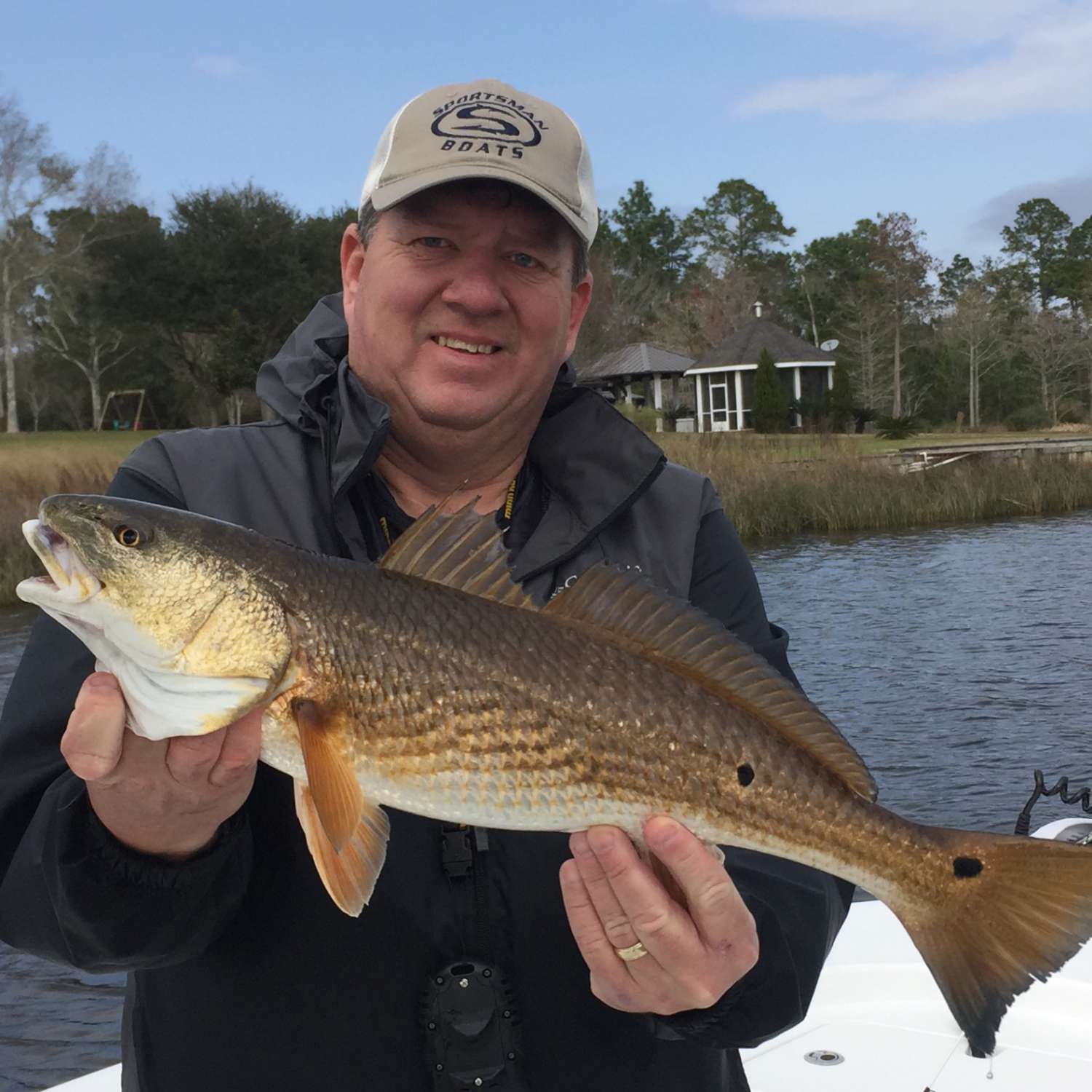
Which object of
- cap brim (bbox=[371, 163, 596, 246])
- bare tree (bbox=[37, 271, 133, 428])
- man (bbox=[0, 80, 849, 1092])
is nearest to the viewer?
man (bbox=[0, 80, 849, 1092])

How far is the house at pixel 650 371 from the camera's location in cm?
5728

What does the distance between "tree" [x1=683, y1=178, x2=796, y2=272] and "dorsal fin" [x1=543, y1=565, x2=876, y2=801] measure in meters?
84.0

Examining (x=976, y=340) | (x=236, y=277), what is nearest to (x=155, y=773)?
(x=236, y=277)

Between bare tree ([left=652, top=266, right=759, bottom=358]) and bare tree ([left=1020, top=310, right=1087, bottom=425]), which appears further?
bare tree ([left=652, top=266, right=759, bottom=358])

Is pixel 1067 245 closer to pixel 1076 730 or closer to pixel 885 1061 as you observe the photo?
pixel 1076 730

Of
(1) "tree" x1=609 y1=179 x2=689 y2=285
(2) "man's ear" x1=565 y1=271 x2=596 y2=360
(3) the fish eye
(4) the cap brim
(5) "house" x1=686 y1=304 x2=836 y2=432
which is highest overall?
(1) "tree" x1=609 y1=179 x2=689 y2=285

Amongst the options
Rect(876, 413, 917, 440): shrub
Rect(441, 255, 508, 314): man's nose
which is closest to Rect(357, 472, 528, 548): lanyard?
Rect(441, 255, 508, 314): man's nose

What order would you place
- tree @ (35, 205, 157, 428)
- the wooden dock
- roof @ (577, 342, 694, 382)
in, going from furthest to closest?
roof @ (577, 342, 694, 382)
tree @ (35, 205, 157, 428)
the wooden dock

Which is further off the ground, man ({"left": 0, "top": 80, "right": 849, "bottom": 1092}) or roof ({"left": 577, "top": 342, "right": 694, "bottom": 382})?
roof ({"left": 577, "top": 342, "right": 694, "bottom": 382})

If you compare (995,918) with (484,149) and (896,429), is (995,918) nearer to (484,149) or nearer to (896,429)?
(484,149)

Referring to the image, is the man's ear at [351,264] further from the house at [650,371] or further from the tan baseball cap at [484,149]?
the house at [650,371]

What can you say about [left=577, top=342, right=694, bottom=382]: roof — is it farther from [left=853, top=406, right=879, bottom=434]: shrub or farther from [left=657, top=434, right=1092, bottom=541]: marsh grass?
[left=657, top=434, right=1092, bottom=541]: marsh grass

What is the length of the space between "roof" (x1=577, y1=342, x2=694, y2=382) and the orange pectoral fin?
Result: 5464cm

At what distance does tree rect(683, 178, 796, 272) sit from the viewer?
83.6 meters
